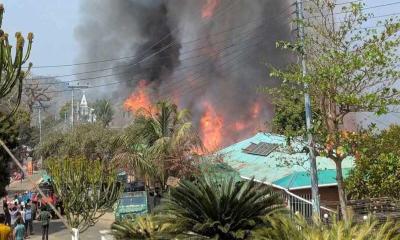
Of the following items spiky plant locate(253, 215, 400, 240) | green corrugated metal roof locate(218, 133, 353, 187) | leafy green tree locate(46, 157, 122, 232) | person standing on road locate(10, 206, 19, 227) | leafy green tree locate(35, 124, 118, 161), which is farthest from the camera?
leafy green tree locate(35, 124, 118, 161)

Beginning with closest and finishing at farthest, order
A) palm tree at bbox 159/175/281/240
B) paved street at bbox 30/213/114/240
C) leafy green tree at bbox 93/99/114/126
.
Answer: palm tree at bbox 159/175/281/240, paved street at bbox 30/213/114/240, leafy green tree at bbox 93/99/114/126

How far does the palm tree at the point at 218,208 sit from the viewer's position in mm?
8641

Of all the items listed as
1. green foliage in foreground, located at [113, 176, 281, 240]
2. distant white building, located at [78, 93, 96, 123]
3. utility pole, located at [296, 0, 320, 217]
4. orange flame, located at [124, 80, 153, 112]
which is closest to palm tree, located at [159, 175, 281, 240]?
green foliage in foreground, located at [113, 176, 281, 240]

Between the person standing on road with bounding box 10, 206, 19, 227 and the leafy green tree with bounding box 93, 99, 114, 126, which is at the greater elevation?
the leafy green tree with bounding box 93, 99, 114, 126

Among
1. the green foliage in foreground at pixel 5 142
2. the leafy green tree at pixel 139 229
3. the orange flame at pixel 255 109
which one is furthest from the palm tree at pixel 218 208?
the orange flame at pixel 255 109

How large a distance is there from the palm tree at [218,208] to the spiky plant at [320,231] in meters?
0.81

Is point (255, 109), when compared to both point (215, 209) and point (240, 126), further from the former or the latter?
point (215, 209)

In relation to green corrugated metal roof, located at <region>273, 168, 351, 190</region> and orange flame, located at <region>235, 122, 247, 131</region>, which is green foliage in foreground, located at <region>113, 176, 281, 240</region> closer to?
green corrugated metal roof, located at <region>273, 168, 351, 190</region>

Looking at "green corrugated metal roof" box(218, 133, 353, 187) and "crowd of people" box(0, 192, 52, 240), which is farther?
"green corrugated metal roof" box(218, 133, 353, 187)

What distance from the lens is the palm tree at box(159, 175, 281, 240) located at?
8641mm

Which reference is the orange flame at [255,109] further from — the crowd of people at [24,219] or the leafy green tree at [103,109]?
the leafy green tree at [103,109]

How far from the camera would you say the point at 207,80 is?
52531 millimetres

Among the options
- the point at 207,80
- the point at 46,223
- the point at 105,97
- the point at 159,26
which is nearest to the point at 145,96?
the point at 207,80

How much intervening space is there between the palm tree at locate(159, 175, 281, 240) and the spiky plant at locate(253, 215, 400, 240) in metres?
0.81
